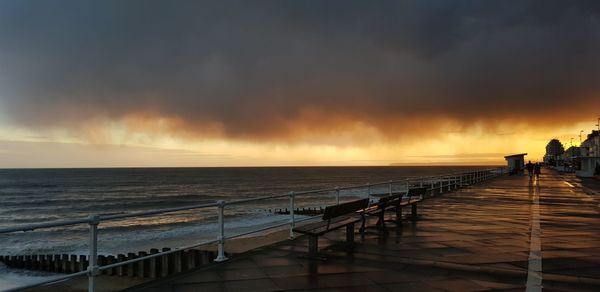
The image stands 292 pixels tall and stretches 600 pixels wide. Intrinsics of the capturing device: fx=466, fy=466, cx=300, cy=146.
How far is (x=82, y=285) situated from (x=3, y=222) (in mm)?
35518

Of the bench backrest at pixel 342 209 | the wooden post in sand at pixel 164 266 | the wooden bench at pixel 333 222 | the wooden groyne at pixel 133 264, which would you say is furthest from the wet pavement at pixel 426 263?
the wooden post in sand at pixel 164 266

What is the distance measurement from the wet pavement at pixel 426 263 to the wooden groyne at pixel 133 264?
188 inches

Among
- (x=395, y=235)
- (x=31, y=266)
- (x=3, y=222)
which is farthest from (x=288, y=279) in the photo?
(x=3, y=222)

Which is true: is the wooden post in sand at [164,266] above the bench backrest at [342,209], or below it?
below

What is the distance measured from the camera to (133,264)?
1944cm

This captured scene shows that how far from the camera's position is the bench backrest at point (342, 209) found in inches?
330

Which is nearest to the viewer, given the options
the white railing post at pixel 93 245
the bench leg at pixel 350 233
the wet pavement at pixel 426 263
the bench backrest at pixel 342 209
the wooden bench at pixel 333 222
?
the white railing post at pixel 93 245

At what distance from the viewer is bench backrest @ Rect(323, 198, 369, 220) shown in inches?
330

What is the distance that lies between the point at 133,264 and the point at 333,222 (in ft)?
44.5

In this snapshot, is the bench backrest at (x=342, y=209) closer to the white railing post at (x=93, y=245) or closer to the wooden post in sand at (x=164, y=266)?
the white railing post at (x=93, y=245)

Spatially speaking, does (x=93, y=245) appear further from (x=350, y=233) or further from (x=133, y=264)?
(x=133, y=264)

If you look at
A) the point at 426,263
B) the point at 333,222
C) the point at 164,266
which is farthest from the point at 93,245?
the point at 164,266

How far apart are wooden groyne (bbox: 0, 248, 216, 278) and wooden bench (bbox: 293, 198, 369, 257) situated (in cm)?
436

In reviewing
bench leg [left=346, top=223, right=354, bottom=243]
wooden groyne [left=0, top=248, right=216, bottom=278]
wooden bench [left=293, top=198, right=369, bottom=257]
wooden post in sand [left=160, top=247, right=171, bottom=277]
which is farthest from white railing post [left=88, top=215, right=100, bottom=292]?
wooden post in sand [left=160, top=247, right=171, bottom=277]
